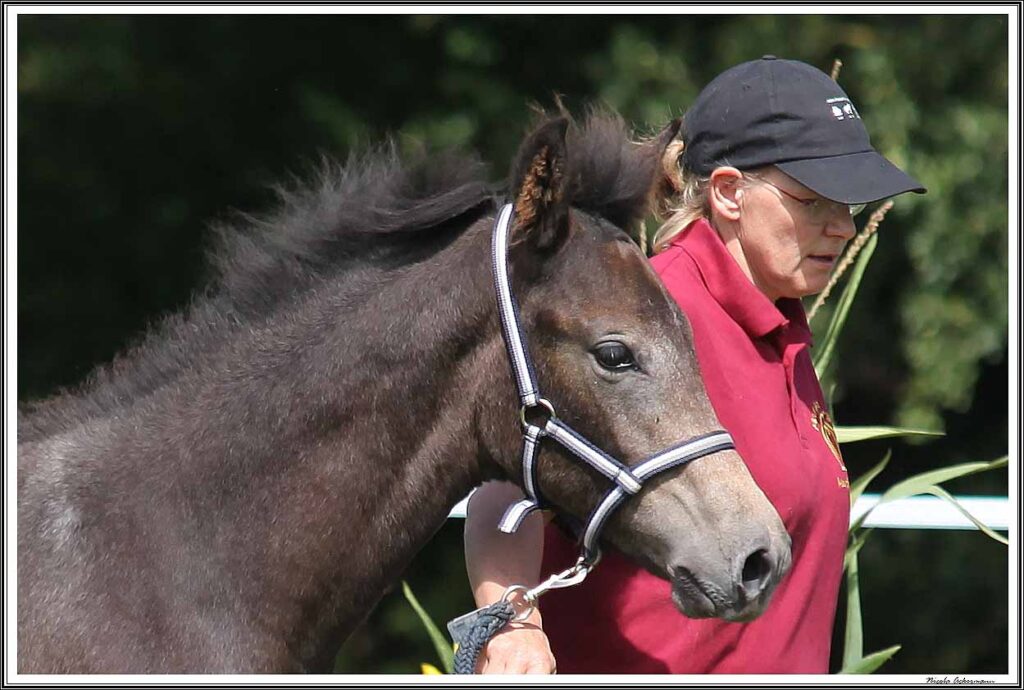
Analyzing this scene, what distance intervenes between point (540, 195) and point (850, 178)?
0.57 m

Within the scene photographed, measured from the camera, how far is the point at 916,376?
5000 millimetres

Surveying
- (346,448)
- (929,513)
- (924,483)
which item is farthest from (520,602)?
(929,513)

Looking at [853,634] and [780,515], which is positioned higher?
[780,515]

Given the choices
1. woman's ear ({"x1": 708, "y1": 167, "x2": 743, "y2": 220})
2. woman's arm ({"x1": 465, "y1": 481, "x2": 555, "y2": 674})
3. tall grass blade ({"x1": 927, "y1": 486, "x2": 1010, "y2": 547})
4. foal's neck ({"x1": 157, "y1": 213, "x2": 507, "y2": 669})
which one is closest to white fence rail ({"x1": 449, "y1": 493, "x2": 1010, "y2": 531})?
tall grass blade ({"x1": 927, "y1": 486, "x2": 1010, "y2": 547})

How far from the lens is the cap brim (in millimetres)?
2188

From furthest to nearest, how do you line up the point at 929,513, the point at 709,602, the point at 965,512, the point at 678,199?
the point at 929,513 → the point at 965,512 → the point at 678,199 → the point at 709,602

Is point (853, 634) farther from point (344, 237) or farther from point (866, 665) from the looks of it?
point (344, 237)

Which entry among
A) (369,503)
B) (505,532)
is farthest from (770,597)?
(369,503)

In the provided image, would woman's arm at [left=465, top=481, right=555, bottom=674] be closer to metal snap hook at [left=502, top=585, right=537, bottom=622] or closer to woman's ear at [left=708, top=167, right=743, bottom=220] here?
metal snap hook at [left=502, top=585, right=537, bottom=622]

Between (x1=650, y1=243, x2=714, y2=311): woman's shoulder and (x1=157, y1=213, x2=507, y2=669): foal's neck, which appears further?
(x1=650, y1=243, x2=714, y2=311): woman's shoulder

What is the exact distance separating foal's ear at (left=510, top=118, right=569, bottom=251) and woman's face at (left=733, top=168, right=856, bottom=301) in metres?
0.40

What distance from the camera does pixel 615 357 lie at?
2.04 meters

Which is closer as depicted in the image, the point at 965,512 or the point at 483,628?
the point at 483,628

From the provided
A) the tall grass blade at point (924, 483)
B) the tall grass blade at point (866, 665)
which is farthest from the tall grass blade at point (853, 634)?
the tall grass blade at point (924, 483)
